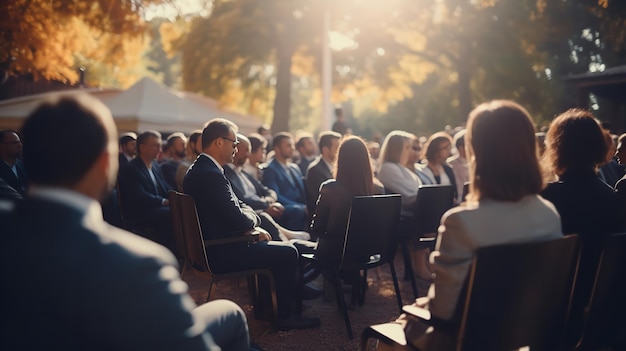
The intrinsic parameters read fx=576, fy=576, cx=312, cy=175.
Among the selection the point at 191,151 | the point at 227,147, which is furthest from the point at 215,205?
the point at 191,151

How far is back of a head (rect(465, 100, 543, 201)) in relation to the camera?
2531 millimetres

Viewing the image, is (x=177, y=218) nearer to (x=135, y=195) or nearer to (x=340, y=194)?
(x=340, y=194)

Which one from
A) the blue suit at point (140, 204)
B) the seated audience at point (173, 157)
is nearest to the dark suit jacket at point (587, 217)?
the blue suit at point (140, 204)

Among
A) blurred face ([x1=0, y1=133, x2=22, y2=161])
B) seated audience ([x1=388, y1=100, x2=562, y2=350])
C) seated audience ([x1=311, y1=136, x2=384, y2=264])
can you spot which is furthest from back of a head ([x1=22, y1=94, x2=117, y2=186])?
blurred face ([x1=0, y1=133, x2=22, y2=161])

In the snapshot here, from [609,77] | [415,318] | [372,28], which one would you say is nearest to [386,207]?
[415,318]

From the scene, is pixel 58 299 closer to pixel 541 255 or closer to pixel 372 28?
pixel 541 255

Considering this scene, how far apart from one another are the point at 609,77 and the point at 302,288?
11.0 m

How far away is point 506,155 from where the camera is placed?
2.53 m

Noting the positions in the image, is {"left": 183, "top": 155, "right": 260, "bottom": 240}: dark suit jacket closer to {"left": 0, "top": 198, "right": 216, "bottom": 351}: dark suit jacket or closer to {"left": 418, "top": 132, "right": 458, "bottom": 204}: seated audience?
{"left": 0, "top": 198, "right": 216, "bottom": 351}: dark suit jacket

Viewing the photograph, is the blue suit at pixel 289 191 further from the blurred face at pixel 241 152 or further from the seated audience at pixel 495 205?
the seated audience at pixel 495 205

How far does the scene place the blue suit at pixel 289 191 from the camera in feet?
26.1

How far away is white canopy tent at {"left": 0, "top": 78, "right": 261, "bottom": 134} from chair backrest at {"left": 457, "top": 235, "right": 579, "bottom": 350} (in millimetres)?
11758

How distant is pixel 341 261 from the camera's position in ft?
16.3

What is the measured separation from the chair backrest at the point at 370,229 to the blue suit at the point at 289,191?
279cm
